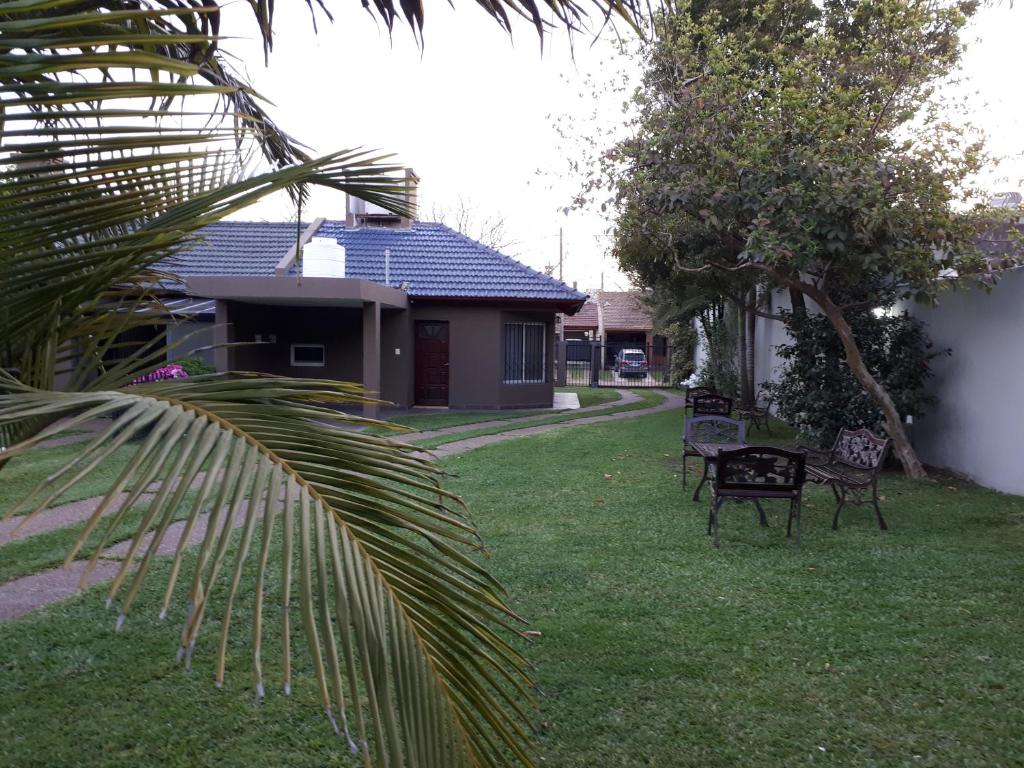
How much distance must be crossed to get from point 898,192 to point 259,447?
27.8ft

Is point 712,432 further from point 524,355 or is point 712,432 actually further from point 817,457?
point 524,355

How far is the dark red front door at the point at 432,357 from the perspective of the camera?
1956 cm

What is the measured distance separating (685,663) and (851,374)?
7.79m

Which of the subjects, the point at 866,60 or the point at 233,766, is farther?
the point at 866,60

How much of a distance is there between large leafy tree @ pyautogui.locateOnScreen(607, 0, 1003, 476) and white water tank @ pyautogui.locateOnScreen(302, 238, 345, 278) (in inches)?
295

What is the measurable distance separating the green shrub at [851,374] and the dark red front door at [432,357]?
9638 mm

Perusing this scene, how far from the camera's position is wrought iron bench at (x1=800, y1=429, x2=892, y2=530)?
24.2ft

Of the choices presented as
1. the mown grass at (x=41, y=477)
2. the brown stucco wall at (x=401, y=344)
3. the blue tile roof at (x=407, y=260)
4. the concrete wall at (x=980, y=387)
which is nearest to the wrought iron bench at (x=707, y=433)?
the concrete wall at (x=980, y=387)

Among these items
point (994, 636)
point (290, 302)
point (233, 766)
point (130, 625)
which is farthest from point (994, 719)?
point (290, 302)

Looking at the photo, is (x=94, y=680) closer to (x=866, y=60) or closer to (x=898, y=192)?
(x=898, y=192)

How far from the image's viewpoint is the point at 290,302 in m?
16.5

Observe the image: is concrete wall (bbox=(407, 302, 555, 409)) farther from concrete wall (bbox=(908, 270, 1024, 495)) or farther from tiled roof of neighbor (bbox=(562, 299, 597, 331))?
tiled roof of neighbor (bbox=(562, 299, 597, 331))

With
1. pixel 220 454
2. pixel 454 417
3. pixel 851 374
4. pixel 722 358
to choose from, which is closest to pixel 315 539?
pixel 220 454

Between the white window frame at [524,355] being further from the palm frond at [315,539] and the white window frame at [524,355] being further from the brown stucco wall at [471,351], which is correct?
the palm frond at [315,539]
